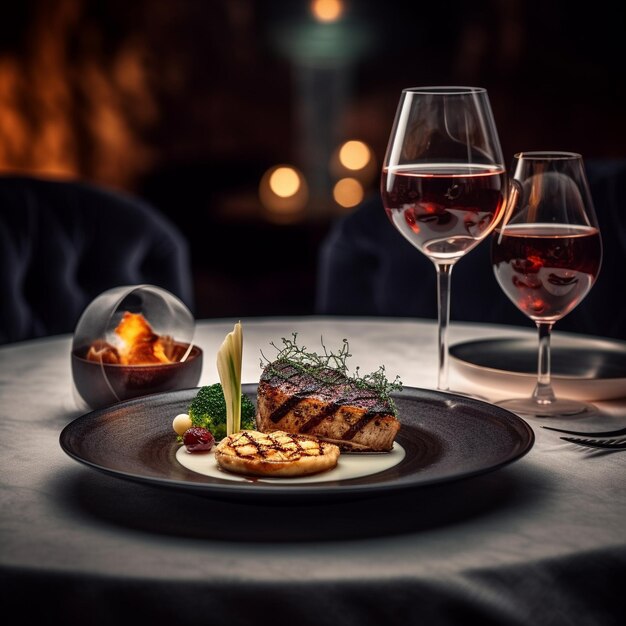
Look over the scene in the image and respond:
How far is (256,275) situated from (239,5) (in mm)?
2138

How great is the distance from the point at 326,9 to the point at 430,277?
490 centimetres

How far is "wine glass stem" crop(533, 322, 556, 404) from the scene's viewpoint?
134cm

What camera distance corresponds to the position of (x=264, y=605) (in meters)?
0.78

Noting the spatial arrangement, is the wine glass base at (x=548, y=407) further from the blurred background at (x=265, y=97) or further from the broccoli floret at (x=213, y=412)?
the blurred background at (x=265, y=97)

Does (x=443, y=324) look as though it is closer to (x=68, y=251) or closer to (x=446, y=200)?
(x=446, y=200)

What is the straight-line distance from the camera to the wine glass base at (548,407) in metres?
1.29

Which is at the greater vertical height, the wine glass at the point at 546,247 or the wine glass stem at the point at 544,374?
the wine glass at the point at 546,247

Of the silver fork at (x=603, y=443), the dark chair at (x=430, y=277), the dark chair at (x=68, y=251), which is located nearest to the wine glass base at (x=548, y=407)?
the silver fork at (x=603, y=443)

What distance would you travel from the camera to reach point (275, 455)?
99 cm

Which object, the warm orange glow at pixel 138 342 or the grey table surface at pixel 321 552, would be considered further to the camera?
the warm orange glow at pixel 138 342

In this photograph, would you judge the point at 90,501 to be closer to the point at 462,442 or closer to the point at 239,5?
the point at 462,442

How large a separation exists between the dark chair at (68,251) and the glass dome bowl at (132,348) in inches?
47.5

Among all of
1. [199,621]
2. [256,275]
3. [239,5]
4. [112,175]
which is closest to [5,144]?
[112,175]

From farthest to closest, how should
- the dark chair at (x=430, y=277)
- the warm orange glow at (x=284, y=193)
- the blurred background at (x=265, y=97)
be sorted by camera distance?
the warm orange glow at (x=284, y=193) < the blurred background at (x=265, y=97) < the dark chair at (x=430, y=277)
